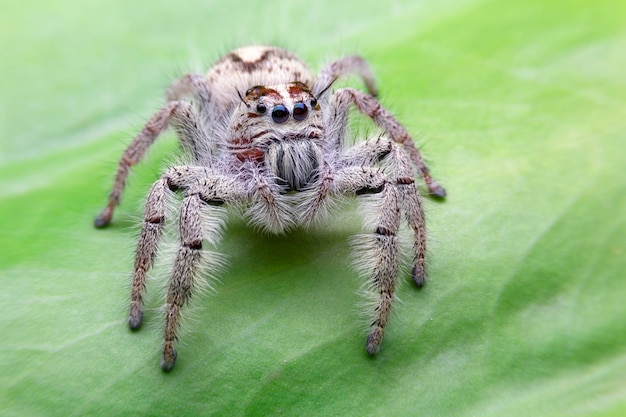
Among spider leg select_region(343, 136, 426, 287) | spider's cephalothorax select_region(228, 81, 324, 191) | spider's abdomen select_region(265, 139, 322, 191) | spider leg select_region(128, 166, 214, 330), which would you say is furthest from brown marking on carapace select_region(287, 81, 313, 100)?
spider leg select_region(128, 166, 214, 330)

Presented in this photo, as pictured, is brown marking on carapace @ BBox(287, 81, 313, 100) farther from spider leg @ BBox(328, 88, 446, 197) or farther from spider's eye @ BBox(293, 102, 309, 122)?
spider leg @ BBox(328, 88, 446, 197)

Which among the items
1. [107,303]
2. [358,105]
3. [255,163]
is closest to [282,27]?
[358,105]

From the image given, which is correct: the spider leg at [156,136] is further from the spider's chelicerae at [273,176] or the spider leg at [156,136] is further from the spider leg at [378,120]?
the spider leg at [378,120]

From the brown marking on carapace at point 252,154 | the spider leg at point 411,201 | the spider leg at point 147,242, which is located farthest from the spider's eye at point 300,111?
the spider leg at point 147,242

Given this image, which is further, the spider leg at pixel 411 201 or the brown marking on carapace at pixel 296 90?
the brown marking on carapace at pixel 296 90

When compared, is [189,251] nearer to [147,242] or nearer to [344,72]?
[147,242]

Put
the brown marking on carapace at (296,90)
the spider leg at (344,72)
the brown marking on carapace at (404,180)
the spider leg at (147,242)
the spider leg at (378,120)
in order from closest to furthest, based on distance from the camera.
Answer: the spider leg at (147,242) → the brown marking on carapace at (404,180) → the brown marking on carapace at (296,90) → the spider leg at (378,120) → the spider leg at (344,72)
